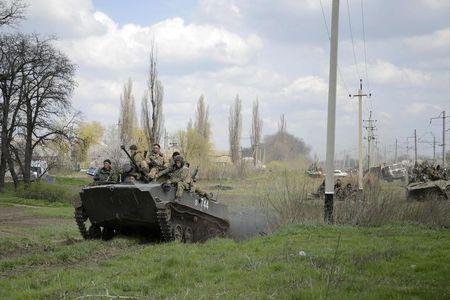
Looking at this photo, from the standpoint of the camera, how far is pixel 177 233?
586 inches

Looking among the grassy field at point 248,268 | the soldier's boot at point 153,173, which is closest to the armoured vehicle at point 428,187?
the grassy field at point 248,268

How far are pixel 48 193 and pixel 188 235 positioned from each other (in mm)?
21424

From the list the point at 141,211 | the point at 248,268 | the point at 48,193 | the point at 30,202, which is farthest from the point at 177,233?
the point at 48,193

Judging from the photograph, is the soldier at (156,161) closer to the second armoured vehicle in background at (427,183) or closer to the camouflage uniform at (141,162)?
the camouflage uniform at (141,162)

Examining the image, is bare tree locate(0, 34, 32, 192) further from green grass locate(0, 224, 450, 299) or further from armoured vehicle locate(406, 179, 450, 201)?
green grass locate(0, 224, 450, 299)

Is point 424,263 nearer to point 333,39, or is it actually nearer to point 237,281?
point 237,281

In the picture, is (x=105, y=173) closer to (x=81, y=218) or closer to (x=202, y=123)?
(x=81, y=218)

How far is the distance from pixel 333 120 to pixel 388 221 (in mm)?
3063

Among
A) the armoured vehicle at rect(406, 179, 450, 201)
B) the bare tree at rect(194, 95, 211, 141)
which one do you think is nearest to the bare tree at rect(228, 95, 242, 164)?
the bare tree at rect(194, 95, 211, 141)

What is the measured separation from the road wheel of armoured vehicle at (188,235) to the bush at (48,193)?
64.3ft

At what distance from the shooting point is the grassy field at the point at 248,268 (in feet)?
24.4

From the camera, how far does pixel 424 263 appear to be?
958 centimetres

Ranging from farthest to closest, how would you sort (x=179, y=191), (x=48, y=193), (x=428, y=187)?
(x=48, y=193), (x=428, y=187), (x=179, y=191)

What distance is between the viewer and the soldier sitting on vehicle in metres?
15.0
